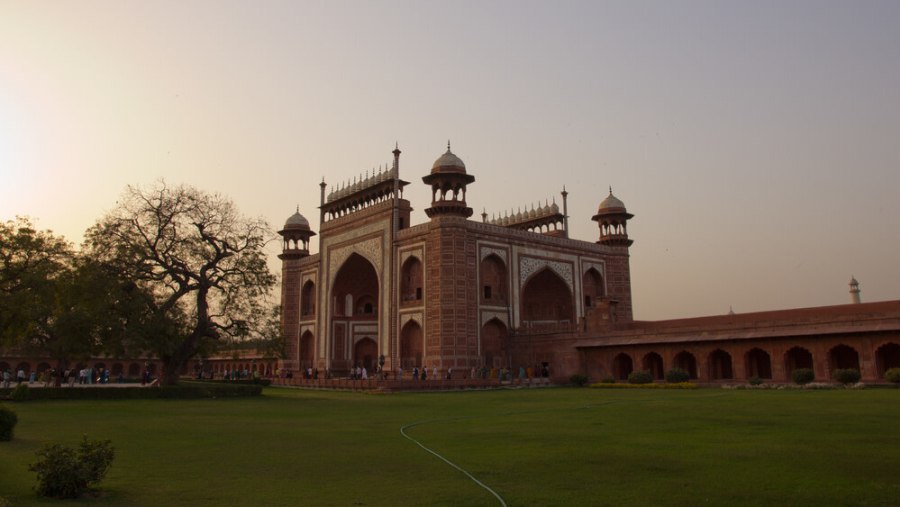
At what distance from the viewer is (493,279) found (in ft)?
119

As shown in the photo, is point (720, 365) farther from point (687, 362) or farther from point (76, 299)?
point (76, 299)

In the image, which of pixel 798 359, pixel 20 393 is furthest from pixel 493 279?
pixel 20 393

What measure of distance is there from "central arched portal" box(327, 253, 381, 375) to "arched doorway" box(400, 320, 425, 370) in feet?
18.6

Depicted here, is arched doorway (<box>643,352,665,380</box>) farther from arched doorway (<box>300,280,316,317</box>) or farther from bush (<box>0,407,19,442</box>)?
bush (<box>0,407,19,442</box>)

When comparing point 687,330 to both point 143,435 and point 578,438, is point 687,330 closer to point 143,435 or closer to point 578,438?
point 578,438

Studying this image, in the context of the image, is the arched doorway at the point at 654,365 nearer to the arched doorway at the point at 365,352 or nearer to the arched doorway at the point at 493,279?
the arched doorway at the point at 493,279

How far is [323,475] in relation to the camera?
22.6ft

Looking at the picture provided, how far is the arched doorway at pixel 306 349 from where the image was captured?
Result: 4481cm

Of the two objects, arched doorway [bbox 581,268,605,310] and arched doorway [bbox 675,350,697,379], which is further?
arched doorway [bbox 581,268,605,310]

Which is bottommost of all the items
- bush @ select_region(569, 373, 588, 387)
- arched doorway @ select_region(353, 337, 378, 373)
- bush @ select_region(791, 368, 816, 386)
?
bush @ select_region(569, 373, 588, 387)

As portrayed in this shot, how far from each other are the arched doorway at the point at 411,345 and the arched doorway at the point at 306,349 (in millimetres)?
11020

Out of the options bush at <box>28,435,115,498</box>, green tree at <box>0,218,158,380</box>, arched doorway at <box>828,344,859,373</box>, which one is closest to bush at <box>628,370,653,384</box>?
arched doorway at <box>828,344,859,373</box>

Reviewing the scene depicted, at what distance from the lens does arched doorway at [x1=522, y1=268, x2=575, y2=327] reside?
39.4 metres

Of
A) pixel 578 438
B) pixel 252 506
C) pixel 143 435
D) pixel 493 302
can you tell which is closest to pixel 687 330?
pixel 493 302
